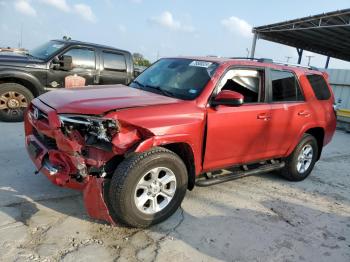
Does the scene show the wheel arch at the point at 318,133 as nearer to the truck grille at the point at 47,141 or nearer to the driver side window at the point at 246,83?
the driver side window at the point at 246,83

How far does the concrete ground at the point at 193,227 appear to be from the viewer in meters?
3.37

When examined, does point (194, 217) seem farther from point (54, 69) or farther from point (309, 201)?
point (54, 69)

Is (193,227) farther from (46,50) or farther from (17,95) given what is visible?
(46,50)

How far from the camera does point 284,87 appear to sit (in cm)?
539

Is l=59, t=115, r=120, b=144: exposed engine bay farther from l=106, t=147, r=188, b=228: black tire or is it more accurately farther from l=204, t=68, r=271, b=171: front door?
l=204, t=68, r=271, b=171: front door

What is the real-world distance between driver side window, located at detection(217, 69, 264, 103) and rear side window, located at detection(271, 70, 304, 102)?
29 cm

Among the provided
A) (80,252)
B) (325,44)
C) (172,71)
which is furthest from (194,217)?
(325,44)

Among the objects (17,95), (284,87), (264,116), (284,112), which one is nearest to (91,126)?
(264,116)

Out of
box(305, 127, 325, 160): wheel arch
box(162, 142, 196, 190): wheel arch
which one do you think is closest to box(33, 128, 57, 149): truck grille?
box(162, 142, 196, 190): wheel arch

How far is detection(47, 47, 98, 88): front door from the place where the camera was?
806 cm

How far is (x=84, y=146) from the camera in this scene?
3586mm

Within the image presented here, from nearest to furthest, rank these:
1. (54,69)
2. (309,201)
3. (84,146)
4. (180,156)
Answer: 1. (84,146)
2. (180,156)
3. (309,201)
4. (54,69)

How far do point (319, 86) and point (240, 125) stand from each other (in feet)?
7.59

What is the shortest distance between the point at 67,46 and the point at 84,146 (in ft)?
17.2
